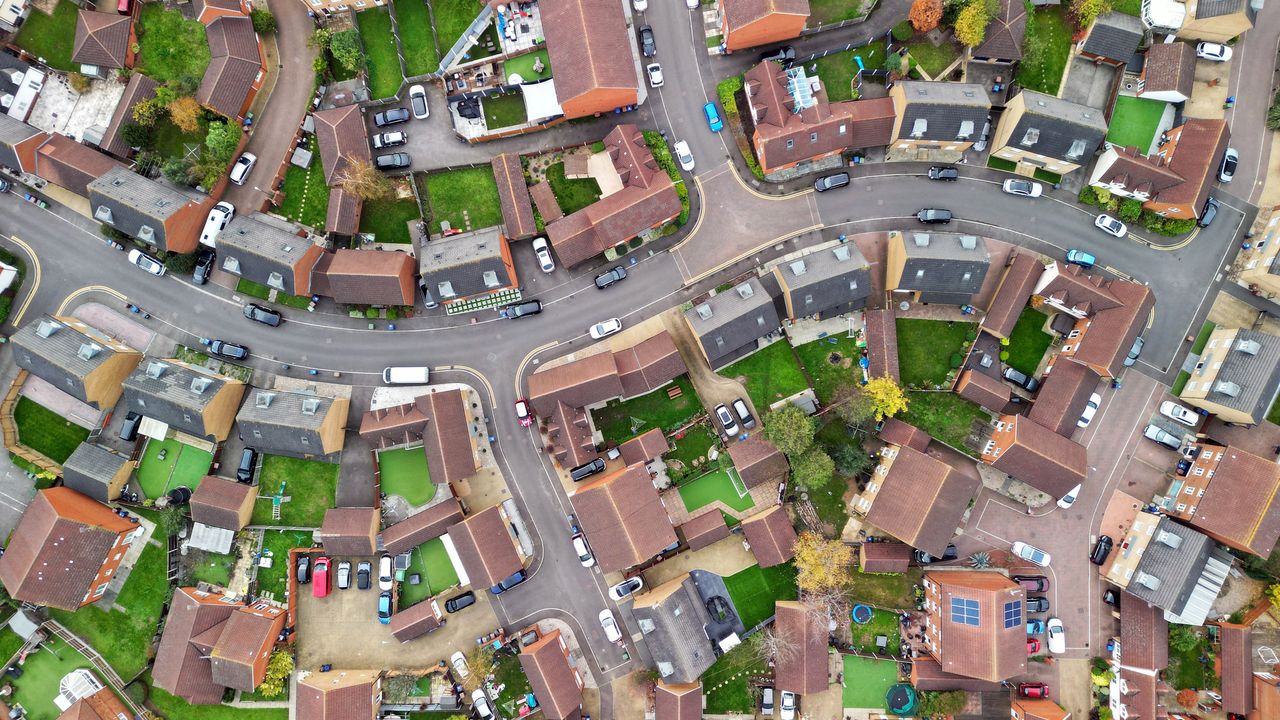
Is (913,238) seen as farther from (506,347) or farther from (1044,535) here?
(506,347)

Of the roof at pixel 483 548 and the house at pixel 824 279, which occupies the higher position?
the house at pixel 824 279

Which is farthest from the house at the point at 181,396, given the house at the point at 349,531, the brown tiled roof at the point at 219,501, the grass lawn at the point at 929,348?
the grass lawn at the point at 929,348

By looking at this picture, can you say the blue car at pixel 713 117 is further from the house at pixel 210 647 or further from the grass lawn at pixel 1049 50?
the house at pixel 210 647

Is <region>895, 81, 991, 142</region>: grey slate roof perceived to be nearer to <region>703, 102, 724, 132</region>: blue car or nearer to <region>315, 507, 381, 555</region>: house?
<region>703, 102, 724, 132</region>: blue car

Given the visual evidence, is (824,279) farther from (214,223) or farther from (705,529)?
(214,223)

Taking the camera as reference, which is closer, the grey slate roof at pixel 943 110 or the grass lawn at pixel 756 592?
the grey slate roof at pixel 943 110

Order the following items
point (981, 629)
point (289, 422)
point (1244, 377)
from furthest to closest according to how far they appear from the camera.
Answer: point (289, 422)
point (1244, 377)
point (981, 629)

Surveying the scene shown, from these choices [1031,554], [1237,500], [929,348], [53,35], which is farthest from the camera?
[53,35]

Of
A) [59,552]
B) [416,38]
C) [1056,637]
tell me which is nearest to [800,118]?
[416,38]
